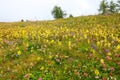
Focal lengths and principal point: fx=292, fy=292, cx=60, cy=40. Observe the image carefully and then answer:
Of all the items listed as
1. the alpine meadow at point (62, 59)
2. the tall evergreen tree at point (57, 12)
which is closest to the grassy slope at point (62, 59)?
the alpine meadow at point (62, 59)

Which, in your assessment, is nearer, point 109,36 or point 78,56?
point 78,56

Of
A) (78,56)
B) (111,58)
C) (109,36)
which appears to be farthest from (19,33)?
(111,58)

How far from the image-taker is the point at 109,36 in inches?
749

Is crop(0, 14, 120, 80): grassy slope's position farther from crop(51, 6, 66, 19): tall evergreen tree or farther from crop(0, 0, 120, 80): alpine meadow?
crop(51, 6, 66, 19): tall evergreen tree

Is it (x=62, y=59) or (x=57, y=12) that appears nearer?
(x=62, y=59)

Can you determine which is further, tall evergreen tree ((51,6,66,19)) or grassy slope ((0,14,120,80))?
tall evergreen tree ((51,6,66,19))

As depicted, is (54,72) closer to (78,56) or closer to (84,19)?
(78,56)

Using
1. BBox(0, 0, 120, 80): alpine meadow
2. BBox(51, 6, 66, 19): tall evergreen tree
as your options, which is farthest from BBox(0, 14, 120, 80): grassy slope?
BBox(51, 6, 66, 19): tall evergreen tree

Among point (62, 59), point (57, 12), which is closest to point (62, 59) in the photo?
point (62, 59)

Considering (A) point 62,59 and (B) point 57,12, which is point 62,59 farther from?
(B) point 57,12

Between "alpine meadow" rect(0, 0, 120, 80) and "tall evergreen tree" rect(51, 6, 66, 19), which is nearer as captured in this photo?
"alpine meadow" rect(0, 0, 120, 80)

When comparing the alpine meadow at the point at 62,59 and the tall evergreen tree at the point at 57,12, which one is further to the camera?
the tall evergreen tree at the point at 57,12

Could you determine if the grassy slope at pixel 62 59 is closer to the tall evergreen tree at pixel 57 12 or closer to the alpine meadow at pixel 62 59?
the alpine meadow at pixel 62 59

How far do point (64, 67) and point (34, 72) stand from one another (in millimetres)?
1407
